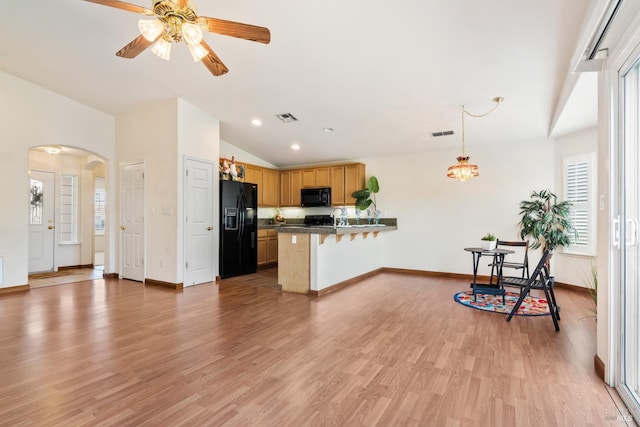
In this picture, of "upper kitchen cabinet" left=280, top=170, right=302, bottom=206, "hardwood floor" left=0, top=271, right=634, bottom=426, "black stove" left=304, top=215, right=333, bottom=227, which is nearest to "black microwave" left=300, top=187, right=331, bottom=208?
"upper kitchen cabinet" left=280, top=170, right=302, bottom=206

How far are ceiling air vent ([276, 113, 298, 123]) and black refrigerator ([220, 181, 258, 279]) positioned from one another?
5.20ft

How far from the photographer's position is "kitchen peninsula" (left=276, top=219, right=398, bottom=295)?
4.54 m

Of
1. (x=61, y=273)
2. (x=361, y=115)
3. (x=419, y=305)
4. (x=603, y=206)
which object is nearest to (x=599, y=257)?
(x=603, y=206)

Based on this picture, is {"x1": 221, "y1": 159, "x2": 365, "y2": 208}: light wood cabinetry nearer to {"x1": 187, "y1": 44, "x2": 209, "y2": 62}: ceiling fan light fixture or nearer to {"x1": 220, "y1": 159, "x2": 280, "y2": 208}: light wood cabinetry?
{"x1": 220, "y1": 159, "x2": 280, "y2": 208}: light wood cabinetry

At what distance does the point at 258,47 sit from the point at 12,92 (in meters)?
4.23

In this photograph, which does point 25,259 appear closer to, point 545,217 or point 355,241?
point 355,241

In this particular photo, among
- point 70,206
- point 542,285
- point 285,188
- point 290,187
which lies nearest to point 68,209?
point 70,206

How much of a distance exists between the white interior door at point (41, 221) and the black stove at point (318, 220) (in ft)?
18.3

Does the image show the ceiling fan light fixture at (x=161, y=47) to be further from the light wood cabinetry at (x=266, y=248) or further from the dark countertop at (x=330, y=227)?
the light wood cabinetry at (x=266, y=248)

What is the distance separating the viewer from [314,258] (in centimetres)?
453

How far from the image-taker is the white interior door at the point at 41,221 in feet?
21.1

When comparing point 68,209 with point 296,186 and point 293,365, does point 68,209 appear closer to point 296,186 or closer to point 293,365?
point 296,186

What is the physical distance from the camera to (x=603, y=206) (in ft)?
7.21

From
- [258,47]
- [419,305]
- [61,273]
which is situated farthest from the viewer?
[61,273]
